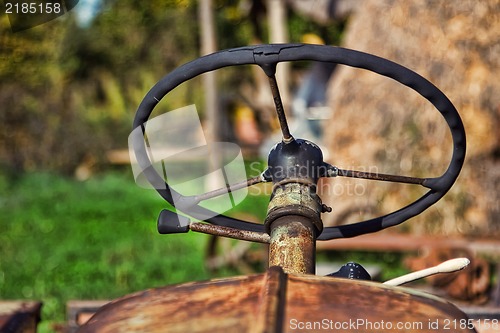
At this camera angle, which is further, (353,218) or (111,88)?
(111,88)

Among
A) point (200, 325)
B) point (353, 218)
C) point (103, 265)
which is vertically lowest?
point (200, 325)

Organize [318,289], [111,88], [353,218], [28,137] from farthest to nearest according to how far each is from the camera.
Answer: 1. [111,88]
2. [28,137]
3. [353,218]
4. [318,289]

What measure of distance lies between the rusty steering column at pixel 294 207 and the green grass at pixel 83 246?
2.98m

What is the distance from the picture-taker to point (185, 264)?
245 inches

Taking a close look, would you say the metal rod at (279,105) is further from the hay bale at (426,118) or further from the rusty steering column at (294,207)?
the hay bale at (426,118)

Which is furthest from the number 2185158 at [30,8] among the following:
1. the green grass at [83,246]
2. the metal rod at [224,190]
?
the metal rod at [224,190]

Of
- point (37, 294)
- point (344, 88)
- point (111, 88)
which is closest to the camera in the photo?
point (37, 294)

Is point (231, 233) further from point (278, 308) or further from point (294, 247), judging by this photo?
point (278, 308)

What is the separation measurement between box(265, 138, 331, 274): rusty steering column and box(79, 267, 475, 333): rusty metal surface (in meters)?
0.17

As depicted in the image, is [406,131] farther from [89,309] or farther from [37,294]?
[89,309]

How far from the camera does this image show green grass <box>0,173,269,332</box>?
5570 millimetres

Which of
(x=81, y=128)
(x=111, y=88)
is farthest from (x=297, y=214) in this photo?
(x=111, y=88)

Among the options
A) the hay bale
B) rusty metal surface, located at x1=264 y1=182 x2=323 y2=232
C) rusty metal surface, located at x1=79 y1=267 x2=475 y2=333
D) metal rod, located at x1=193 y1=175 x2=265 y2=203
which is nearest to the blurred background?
the hay bale

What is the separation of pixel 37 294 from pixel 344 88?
10.5ft
